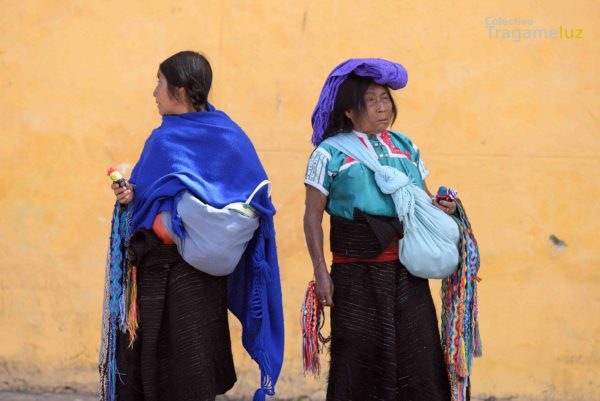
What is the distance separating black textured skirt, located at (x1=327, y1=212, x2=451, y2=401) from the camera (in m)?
4.19

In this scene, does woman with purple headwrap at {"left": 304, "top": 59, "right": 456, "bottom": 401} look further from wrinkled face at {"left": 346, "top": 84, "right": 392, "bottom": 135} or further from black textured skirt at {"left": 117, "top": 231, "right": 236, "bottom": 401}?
black textured skirt at {"left": 117, "top": 231, "right": 236, "bottom": 401}

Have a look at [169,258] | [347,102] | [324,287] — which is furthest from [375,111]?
[169,258]

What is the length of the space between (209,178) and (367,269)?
75 centimetres

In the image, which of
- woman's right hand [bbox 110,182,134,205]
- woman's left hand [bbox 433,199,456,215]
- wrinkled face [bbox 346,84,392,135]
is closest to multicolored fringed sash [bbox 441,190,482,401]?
woman's left hand [bbox 433,199,456,215]

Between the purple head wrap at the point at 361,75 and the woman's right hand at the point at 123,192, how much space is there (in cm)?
84

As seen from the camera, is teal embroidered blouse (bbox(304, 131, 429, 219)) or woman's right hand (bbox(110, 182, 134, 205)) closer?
woman's right hand (bbox(110, 182, 134, 205))

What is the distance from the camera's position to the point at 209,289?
423 centimetres

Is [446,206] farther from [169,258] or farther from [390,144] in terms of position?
[169,258]

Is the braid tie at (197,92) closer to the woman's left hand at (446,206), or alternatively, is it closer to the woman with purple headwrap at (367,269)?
the woman with purple headwrap at (367,269)

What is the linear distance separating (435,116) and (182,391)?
213cm

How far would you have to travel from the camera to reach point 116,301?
4.15 meters

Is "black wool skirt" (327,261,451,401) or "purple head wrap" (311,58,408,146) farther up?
"purple head wrap" (311,58,408,146)

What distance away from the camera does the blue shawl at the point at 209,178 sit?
407 centimetres

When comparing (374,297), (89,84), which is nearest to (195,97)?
(374,297)
